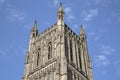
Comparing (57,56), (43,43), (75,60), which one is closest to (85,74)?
(75,60)

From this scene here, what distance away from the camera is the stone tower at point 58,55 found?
42844mm

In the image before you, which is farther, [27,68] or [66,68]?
[27,68]

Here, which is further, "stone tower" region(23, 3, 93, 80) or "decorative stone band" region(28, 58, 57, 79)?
"decorative stone band" region(28, 58, 57, 79)

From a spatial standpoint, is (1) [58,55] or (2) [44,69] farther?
(2) [44,69]

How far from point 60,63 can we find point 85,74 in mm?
6982

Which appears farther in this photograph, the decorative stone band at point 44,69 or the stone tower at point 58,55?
the decorative stone band at point 44,69

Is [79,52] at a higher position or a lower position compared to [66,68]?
higher

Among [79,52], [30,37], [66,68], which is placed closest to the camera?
[66,68]

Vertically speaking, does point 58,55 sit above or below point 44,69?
above

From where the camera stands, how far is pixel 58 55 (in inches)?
1730

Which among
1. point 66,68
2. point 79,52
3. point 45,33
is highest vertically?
point 45,33

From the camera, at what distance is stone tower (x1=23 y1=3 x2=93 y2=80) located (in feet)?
141

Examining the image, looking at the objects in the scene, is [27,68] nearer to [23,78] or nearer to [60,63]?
[23,78]

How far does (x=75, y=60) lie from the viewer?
4709 centimetres
